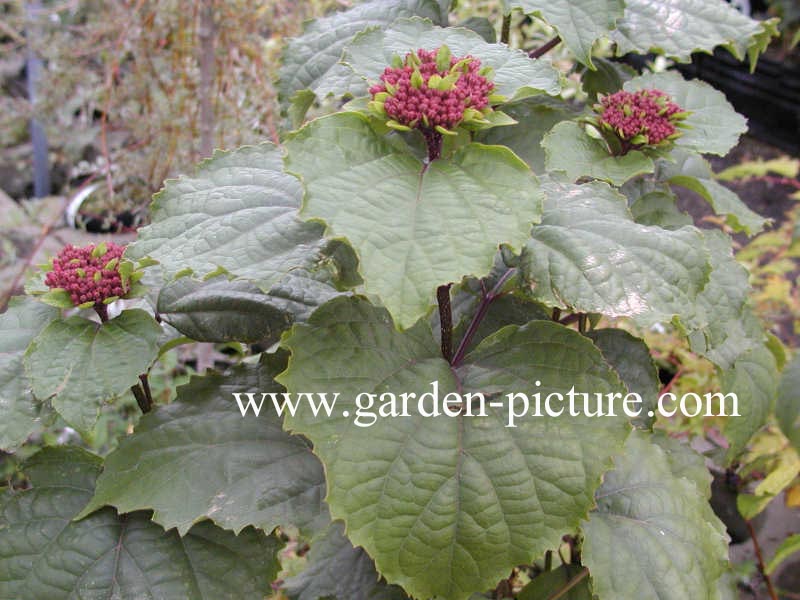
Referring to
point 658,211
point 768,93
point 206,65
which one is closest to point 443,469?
point 658,211

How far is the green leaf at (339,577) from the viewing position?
1.20 metres

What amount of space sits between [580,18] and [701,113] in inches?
12.5

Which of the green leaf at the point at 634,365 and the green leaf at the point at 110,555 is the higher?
the green leaf at the point at 634,365

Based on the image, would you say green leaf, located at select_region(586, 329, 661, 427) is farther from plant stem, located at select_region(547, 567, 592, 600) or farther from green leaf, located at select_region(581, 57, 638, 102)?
green leaf, located at select_region(581, 57, 638, 102)

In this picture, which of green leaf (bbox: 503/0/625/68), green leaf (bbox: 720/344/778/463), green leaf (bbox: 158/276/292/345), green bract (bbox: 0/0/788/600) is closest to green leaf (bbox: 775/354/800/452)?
green leaf (bbox: 720/344/778/463)

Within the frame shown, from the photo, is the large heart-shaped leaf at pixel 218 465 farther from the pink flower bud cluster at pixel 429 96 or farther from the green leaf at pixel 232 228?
the pink flower bud cluster at pixel 429 96

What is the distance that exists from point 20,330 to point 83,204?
2.77 m

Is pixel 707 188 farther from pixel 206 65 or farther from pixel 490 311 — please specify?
pixel 206 65

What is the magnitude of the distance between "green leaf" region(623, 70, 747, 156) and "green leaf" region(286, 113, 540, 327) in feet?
1.57

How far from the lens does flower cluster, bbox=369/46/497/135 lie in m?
0.88

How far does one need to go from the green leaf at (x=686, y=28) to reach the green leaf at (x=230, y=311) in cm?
73

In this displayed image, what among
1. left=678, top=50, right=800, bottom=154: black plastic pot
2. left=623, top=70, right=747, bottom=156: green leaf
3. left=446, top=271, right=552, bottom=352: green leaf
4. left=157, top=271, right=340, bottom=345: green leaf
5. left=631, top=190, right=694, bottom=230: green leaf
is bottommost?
left=678, top=50, right=800, bottom=154: black plastic pot

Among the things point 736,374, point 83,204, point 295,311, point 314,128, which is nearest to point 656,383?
point 736,374

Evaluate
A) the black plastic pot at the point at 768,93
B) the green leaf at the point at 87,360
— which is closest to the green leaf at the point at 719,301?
the green leaf at the point at 87,360
